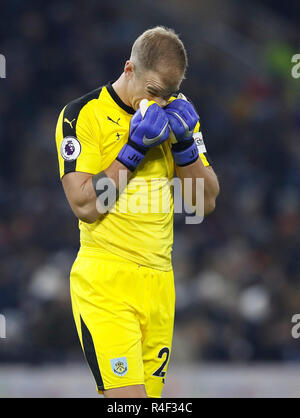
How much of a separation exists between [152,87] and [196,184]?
56 centimetres

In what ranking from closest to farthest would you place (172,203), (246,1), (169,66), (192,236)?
1. (169,66)
2. (172,203)
3. (192,236)
4. (246,1)

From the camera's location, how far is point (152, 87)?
3.30 meters

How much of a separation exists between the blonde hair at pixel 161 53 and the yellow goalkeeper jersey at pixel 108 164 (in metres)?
0.30

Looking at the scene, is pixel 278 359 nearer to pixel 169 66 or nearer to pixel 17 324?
pixel 17 324

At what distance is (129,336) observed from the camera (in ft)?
11.1

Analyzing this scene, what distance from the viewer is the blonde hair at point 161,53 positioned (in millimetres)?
3270

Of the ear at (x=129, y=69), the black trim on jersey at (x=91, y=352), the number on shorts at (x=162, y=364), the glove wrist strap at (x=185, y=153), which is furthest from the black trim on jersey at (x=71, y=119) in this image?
the number on shorts at (x=162, y=364)

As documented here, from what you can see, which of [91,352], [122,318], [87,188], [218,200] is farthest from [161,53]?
[218,200]

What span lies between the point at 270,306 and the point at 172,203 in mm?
5000

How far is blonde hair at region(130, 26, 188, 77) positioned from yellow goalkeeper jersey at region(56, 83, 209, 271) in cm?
30

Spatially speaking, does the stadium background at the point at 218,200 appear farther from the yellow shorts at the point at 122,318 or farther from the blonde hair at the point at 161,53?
the blonde hair at the point at 161,53

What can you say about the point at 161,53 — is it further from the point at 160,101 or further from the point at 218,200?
the point at 218,200

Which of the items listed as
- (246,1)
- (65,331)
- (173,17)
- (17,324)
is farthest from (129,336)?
(246,1)

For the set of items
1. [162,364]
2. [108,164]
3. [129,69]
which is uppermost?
[129,69]
